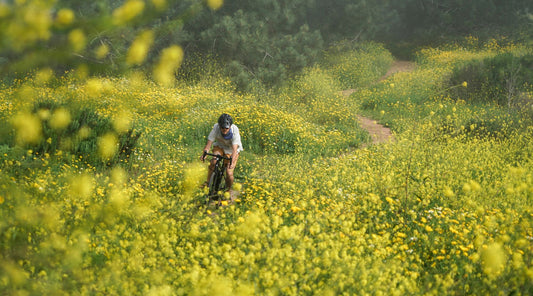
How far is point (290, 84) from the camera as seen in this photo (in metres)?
15.3

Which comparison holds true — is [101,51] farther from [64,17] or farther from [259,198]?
[259,198]

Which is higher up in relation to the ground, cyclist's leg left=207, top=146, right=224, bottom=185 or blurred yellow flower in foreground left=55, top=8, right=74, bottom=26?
blurred yellow flower in foreground left=55, top=8, right=74, bottom=26

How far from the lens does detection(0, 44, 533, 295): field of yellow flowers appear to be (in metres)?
2.22

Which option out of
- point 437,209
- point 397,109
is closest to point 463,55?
point 397,109

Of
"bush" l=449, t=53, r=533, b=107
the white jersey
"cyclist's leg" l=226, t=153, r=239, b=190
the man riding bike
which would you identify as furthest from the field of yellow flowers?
"bush" l=449, t=53, r=533, b=107

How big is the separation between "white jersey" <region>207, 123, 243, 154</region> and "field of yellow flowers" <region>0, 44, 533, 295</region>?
1.90 feet

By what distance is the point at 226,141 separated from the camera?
5469mm

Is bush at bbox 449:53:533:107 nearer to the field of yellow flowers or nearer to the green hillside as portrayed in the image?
the green hillside

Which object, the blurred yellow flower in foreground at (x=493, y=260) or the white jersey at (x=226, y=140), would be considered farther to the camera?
the white jersey at (x=226, y=140)

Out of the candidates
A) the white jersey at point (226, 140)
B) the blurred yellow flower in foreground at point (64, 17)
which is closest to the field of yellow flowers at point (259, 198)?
the blurred yellow flower in foreground at point (64, 17)

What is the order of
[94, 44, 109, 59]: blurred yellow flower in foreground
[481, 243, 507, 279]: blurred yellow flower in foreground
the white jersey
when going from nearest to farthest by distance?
[94, 44, 109, 59]: blurred yellow flower in foreground < [481, 243, 507, 279]: blurred yellow flower in foreground < the white jersey

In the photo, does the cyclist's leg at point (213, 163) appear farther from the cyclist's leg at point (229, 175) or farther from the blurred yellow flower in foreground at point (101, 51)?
the blurred yellow flower in foreground at point (101, 51)

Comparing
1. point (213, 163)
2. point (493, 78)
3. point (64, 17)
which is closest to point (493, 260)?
point (64, 17)

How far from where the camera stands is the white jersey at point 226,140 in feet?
17.5
